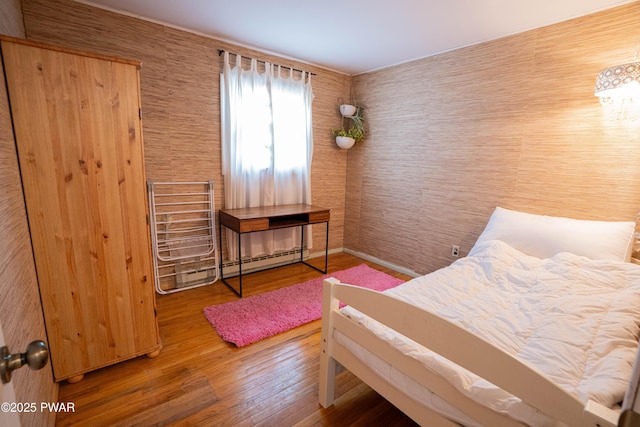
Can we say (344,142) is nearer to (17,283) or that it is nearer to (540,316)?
(540,316)

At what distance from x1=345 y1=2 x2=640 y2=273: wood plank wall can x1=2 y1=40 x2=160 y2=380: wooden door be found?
257cm

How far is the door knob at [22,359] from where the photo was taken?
55 cm

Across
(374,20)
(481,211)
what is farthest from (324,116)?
(481,211)

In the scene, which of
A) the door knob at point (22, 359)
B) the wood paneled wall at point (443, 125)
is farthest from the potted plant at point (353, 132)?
the door knob at point (22, 359)

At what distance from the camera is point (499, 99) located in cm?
251

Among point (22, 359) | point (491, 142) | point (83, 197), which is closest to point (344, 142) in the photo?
point (491, 142)

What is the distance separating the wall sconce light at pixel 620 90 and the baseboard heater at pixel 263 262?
119 inches

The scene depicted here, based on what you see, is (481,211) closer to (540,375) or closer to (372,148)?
(372,148)

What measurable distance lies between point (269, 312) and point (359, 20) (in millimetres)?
Answer: 2476

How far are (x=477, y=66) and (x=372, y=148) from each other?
137 cm

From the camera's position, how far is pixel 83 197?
5.09 ft

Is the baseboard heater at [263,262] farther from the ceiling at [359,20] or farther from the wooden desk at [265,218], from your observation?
the ceiling at [359,20]

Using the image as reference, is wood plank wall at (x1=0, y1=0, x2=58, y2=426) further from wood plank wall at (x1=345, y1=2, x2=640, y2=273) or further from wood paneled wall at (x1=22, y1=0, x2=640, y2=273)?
wood plank wall at (x1=345, y1=2, x2=640, y2=273)

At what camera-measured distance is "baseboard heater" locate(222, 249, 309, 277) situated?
3193 millimetres
